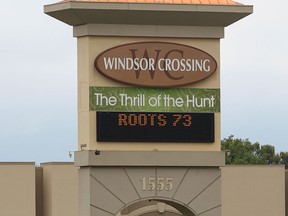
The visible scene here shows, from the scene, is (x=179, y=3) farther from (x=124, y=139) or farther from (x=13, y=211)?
(x=13, y=211)

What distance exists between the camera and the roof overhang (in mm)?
49656

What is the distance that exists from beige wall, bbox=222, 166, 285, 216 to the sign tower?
29.0 meters

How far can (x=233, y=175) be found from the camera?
80250mm

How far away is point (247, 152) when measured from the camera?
12681cm

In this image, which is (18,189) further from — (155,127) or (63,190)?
(155,127)

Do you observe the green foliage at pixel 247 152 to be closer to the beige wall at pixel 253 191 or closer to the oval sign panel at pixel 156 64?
the beige wall at pixel 253 191

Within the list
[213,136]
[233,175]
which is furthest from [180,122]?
[233,175]

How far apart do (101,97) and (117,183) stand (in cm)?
271

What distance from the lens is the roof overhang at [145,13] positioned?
163ft

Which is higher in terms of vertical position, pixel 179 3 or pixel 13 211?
pixel 179 3

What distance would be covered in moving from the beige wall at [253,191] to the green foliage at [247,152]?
121 ft

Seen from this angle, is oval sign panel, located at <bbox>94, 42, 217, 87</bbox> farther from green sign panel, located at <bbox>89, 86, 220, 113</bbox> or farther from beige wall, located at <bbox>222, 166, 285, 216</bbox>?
beige wall, located at <bbox>222, 166, 285, 216</bbox>

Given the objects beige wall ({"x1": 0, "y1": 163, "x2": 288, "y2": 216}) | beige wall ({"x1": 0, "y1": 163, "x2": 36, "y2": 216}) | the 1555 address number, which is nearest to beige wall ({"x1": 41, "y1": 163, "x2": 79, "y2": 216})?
beige wall ({"x1": 0, "y1": 163, "x2": 288, "y2": 216})

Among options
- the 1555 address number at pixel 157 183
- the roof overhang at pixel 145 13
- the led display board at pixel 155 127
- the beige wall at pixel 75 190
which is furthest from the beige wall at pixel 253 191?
the roof overhang at pixel 145 13
